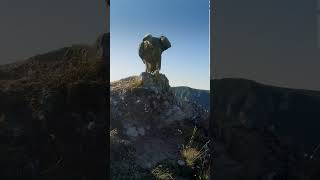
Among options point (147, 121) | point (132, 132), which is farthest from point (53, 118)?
point (147, 121)

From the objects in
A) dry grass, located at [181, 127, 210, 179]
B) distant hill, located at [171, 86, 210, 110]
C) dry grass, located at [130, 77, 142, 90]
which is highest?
dry grass, located at [130, 77, 142, 90]

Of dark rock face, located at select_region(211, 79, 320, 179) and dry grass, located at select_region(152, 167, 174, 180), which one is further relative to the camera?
dry grass, located at select_region(152, 167, 174, 180)

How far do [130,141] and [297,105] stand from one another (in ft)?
9.82

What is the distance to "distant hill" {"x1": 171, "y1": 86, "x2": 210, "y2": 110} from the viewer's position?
827cm

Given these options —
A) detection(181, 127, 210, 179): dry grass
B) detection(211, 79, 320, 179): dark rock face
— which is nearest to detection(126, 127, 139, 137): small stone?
detection(181, 127, 210, 179): dry grass

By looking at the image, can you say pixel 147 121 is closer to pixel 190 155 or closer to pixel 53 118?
pixel 190 155

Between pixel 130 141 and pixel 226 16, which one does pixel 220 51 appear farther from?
pixel 130 141

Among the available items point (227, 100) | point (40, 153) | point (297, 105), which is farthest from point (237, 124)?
point (40, 153)

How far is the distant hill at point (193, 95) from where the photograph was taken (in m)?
8.27

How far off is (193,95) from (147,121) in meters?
1.00

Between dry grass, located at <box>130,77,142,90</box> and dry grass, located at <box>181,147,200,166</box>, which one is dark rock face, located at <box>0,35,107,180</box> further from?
dry grass, located at <box>130,77,142,90</box>

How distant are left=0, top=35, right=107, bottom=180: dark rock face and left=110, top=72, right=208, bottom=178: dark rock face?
149 cm

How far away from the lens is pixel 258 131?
266 inches

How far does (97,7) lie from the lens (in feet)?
21.3
